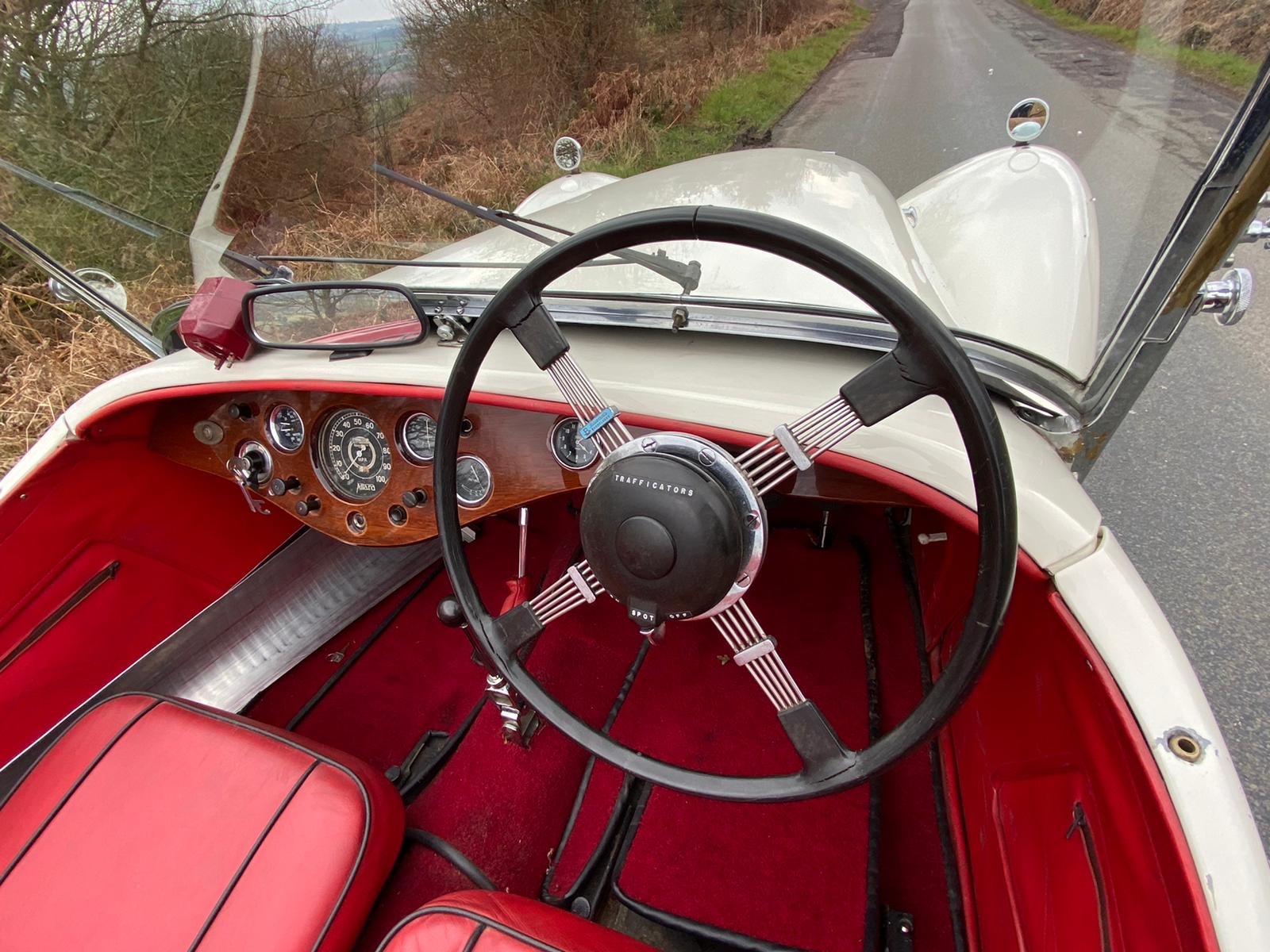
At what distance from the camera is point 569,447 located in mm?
1442

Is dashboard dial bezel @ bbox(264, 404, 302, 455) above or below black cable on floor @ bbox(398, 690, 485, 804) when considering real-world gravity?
above

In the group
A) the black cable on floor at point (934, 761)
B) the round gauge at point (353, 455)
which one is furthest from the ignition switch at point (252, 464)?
the black cable on floor at point (934, 761)

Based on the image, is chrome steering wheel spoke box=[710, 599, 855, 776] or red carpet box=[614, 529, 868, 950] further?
red carpet box=[614, 529, 868, 950]

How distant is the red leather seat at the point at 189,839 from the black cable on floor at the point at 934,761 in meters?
1.26

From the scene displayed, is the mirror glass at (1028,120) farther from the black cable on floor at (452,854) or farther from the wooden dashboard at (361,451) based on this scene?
the black cable on floor at (452,854)

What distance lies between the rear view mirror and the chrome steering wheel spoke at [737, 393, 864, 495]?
825 millimetres

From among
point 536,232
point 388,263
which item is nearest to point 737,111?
point 536,232

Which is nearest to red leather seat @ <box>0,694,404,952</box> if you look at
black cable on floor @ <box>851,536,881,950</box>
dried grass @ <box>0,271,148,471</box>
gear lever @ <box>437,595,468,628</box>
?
gear lever @ <box>437,595,468,628</box>

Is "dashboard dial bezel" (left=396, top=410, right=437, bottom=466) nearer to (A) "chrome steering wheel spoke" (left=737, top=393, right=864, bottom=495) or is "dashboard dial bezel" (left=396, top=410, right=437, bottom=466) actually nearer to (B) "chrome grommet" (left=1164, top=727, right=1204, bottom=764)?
(A) "chrome steering wheel spoke" (left=737, top=393, right=864, bottom=495)

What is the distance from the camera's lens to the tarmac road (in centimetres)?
127

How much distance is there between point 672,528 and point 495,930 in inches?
24.7

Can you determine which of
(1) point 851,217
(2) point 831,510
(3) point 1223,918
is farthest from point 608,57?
(3) point 1223,918

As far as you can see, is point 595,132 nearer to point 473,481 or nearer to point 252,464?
point 473,481


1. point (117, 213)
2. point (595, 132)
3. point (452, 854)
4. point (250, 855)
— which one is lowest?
point (452, 854)
